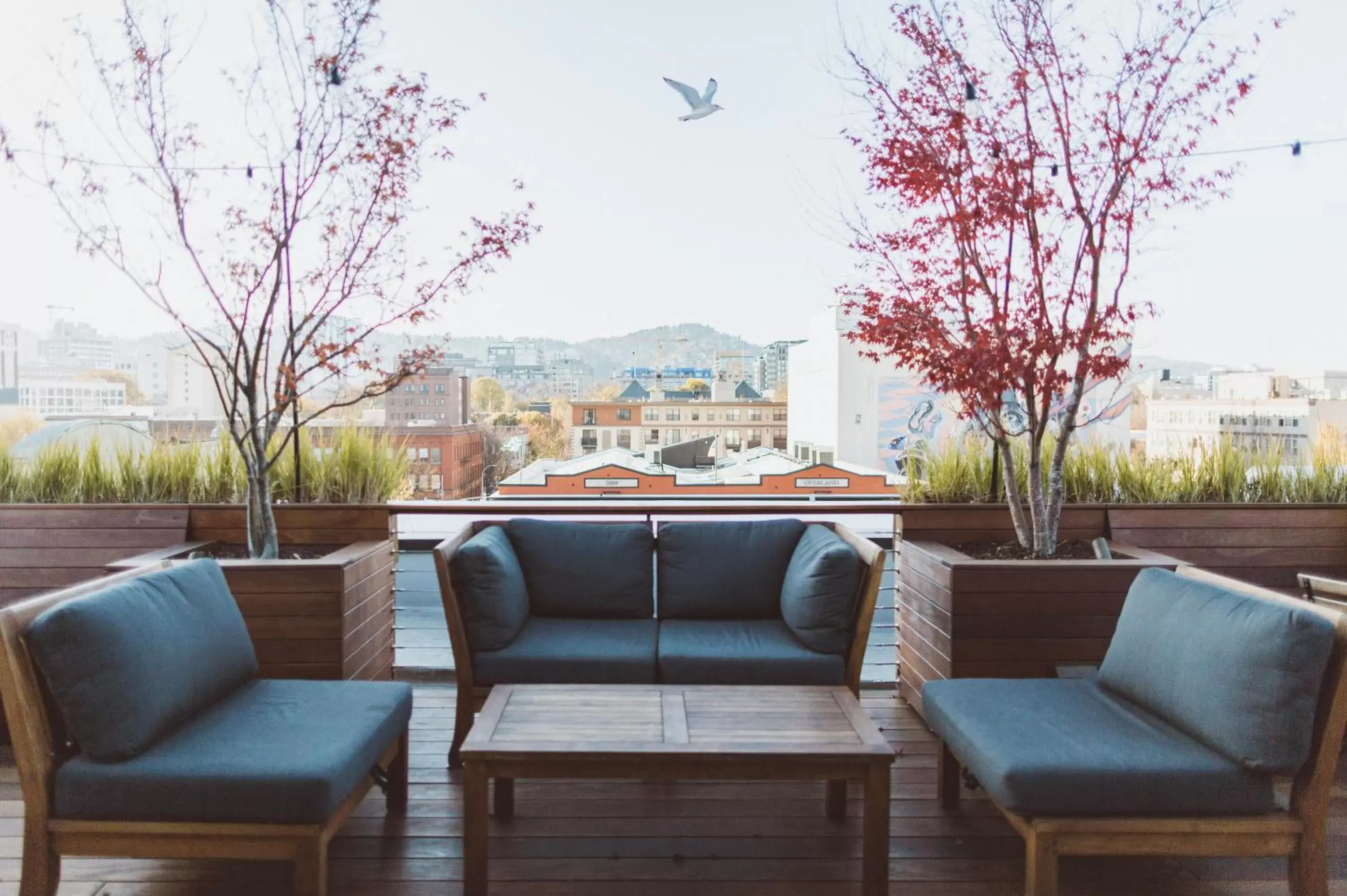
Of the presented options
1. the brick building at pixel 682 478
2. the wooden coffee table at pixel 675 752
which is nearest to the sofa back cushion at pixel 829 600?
the wooden coffee table at pixel 675 752

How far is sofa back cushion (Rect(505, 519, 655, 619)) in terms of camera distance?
3.49m

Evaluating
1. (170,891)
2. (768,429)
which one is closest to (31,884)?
(170,891)

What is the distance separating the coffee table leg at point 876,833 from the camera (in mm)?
Answer: 2117

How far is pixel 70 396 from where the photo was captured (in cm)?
514

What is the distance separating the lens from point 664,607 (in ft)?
11.6

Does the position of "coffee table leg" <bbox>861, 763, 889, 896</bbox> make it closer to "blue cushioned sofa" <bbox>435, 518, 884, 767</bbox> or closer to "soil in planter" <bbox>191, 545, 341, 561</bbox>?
"blue cushioned sofa" <bbox>435, 518, 884, 767</bbox>

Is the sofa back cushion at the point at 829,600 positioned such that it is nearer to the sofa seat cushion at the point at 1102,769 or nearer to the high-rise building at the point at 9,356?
the sofa seat cushion at the point at 1102,769

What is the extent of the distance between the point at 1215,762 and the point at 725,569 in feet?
6.13

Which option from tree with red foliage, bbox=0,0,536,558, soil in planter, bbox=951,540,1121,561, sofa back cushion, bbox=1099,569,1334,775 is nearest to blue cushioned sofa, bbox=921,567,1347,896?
sofa back cushion, bbox=1099,569,1334,775

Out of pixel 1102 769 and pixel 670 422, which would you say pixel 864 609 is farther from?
pixel 670 422

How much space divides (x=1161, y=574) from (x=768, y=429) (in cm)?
400

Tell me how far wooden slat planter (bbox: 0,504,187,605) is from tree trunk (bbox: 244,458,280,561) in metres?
0.46

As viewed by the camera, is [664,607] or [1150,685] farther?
[664,607]

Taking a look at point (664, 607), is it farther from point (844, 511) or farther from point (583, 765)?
point (583, 765)
